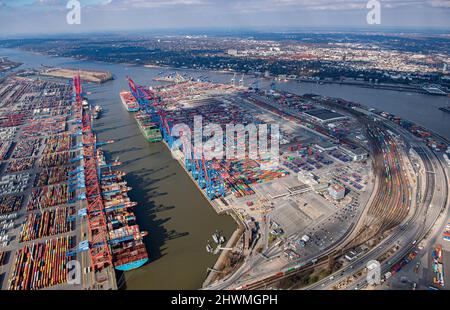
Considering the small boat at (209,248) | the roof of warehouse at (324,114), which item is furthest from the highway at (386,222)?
the roof of warehouse at (324,114)

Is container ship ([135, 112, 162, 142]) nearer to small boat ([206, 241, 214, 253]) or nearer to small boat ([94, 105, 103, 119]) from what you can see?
small boat ([94, 105, 103, 119])

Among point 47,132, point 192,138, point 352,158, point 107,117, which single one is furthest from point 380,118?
point 47,132

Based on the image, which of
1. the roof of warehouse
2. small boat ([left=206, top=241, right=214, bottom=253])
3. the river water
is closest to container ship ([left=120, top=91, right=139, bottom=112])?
the river water

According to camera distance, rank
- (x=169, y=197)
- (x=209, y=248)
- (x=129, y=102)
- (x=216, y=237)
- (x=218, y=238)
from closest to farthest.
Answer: (x=209, y=248) → (x=216, y=237) → (x=218, y=238) → (x=169, y=197) → (x=129, y=102)

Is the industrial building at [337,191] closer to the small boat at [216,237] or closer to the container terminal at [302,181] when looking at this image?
Answer: the container terminal at [302,181]

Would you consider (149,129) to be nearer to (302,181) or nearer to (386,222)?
(302,181)

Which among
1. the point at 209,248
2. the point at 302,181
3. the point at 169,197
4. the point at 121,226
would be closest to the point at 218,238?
the point at 209,248

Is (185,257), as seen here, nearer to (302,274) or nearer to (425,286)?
(302,274)
